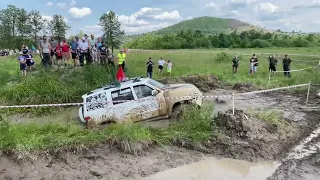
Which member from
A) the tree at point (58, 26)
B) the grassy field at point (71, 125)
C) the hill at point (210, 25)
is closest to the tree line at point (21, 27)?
the tree at point (58, 26)

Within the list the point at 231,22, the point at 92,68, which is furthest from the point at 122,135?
the point at 231,22

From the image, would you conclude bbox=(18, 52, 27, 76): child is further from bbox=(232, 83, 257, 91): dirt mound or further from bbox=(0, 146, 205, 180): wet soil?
bbox=(232, 83, 257, 91): dirt mound

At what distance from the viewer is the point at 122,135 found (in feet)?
29.7

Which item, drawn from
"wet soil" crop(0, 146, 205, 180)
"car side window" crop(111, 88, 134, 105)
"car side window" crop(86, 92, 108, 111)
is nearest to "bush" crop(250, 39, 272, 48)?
"car side window" crop(111, 88, 134, 105)

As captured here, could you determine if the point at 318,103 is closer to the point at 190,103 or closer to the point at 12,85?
the point at 190,103

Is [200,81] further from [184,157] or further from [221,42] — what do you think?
[221,42]

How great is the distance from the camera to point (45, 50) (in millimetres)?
17531

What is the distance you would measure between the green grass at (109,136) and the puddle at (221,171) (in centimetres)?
85

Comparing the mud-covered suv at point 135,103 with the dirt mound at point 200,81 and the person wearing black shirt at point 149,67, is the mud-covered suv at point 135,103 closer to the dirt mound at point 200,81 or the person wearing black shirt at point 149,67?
the dirt mound at point 200,81

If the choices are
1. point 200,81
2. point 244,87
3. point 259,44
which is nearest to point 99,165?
point 200,81

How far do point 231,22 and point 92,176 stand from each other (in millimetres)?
183817

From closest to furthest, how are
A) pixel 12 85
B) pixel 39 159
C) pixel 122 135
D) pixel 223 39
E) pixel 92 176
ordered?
1. pixel 92 176
2. pixel 39 159
3. pixel 122 135
4. pixel 12 85
5. pixel 223 39

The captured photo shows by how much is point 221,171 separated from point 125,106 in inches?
173

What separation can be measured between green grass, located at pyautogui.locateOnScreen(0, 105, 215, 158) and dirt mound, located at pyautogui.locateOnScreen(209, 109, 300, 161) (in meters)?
0.36
